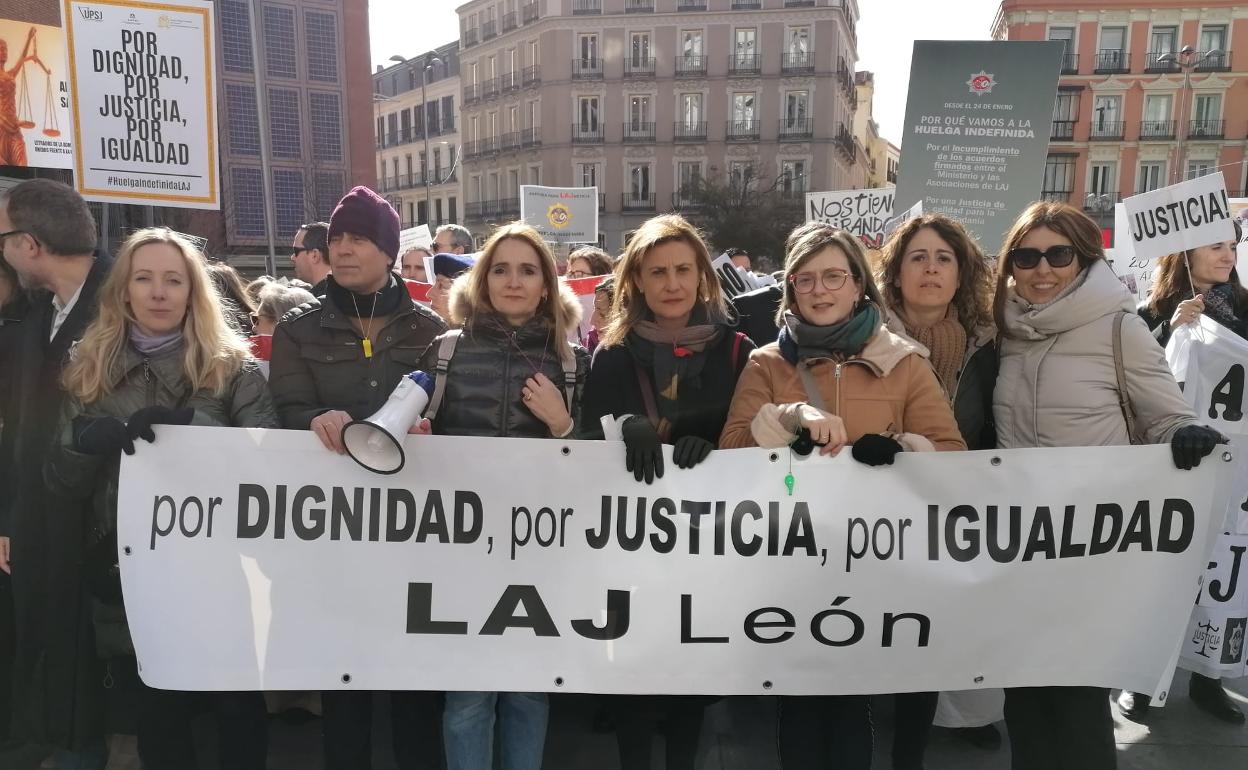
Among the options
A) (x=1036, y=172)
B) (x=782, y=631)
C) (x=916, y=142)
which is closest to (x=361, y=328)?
(x=782, y=631)

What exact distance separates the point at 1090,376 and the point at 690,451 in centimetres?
130

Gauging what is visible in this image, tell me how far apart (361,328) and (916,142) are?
3.94 meters

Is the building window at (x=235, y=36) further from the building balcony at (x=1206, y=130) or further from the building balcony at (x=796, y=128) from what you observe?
the building balcony at (x=1206, y=130)

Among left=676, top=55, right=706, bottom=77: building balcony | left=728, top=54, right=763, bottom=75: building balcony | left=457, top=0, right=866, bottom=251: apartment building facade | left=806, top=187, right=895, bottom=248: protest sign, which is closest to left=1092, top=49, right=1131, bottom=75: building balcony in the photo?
left=457, top=0, right=866, bottom=251: apartment building facade

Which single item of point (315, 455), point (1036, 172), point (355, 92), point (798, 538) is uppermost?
point (355, 92)

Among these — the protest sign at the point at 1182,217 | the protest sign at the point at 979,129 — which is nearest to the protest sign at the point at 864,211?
the protest sign at the point at 979,129

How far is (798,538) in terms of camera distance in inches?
103

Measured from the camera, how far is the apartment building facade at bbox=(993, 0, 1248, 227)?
43281 mm

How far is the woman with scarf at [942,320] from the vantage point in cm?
291

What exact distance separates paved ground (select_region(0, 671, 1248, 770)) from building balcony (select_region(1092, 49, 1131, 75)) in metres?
49.5

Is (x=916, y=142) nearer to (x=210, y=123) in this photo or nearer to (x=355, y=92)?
(x=210, y=123)

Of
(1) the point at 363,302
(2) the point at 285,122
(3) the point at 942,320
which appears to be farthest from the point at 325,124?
(3) the point at 942,320

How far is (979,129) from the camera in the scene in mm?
5273

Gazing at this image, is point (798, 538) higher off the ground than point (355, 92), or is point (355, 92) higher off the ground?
point (355, 92)
